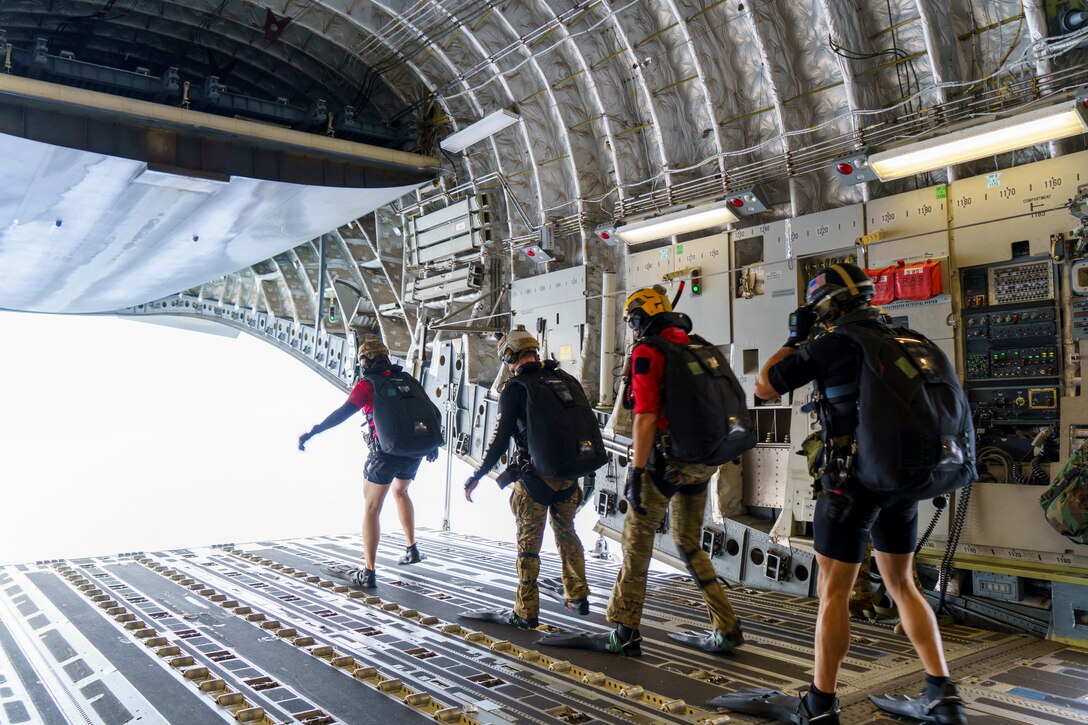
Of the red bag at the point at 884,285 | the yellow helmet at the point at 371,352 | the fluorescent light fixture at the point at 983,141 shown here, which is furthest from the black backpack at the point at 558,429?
the fluorescent light fixture at the point at 983,141

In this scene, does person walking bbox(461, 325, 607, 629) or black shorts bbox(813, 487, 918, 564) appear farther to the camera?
person walking bbox(461, 325, 607, 629)

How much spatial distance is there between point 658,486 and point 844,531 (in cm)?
126

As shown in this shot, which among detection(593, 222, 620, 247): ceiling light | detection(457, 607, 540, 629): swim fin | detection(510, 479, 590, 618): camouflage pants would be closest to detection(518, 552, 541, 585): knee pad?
detection(510, 479, 590, 618): camouflage pants

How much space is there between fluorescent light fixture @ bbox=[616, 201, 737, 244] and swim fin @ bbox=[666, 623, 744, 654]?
14.7ft

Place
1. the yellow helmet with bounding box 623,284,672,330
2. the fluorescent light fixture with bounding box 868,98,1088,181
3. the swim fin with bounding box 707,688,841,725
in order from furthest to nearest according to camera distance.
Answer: the fluorescent light fixture with bounding box 868,98,1088,181
the yellow helmet with bounding box 623,284,672,330
the swim fin with bounding box 707,688,841,725

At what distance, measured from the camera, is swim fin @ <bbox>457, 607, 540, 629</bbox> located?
485 centimetres

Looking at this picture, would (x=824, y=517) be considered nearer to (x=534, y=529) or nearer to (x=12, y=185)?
(x=534, y=529)

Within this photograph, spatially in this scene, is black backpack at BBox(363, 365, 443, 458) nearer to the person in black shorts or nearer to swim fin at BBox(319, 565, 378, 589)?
swim fin at BBox(319, 565, 378, 589)

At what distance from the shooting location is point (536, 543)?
4855 millimetres

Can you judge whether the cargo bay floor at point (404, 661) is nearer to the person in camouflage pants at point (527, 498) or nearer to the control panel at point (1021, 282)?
the person in camouflage pants at point (527, 498)

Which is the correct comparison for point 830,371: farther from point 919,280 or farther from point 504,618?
point 919,280

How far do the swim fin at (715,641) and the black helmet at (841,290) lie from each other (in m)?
1.98

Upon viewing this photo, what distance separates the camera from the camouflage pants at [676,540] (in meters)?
4.14

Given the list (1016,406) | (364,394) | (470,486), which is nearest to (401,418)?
(364,394)
